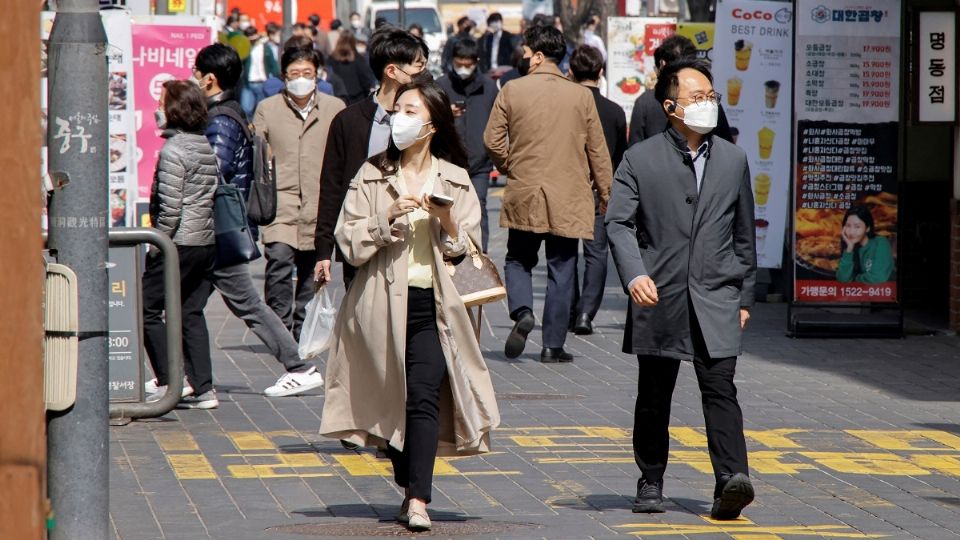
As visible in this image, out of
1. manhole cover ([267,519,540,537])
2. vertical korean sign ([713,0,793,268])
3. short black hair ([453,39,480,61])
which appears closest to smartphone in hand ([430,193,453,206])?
manhole cover ([267,519,540,537])

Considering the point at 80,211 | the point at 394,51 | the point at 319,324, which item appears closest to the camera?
the point at 80,211

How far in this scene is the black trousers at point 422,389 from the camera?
271 inches

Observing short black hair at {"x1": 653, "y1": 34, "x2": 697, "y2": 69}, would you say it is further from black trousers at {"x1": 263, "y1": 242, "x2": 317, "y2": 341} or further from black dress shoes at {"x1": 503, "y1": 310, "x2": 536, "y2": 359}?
Result: black trousers at {"x1": 263, "y1": 242, "x2": 317, "y2": 341}

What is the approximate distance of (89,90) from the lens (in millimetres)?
5957

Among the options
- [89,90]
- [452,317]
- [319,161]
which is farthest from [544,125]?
[89,90]

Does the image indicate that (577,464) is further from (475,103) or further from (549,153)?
(475,103)

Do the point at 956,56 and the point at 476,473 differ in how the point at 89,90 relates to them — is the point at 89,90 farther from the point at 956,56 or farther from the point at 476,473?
the point at 956,56

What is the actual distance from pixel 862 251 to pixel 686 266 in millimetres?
6484

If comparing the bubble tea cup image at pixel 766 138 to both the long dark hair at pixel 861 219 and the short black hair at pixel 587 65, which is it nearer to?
the long dark hair at pixel 861 219

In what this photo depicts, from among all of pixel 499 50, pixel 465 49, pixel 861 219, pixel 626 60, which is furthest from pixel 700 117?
pixel 499 50

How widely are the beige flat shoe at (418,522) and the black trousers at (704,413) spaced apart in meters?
0.95

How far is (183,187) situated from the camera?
988cm

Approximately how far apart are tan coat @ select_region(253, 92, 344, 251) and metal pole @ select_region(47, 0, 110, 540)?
595cm

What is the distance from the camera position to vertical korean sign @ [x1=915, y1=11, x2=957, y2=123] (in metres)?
12.9
